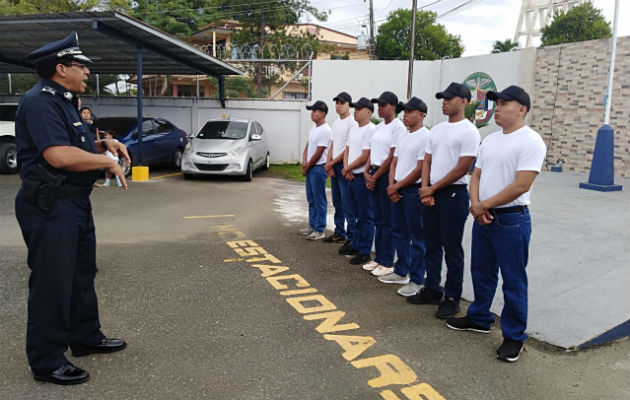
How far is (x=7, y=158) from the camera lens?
1158 centimetres

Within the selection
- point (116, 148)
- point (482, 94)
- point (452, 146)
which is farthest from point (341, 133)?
point (482, 94)

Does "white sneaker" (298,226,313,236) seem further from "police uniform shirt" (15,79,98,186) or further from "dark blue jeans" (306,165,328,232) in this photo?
"police uniform shirt" (15,79,98,186)

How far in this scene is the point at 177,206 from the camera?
888 cm

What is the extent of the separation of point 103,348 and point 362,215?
3.24 meters

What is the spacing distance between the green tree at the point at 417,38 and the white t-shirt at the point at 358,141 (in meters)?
42.0

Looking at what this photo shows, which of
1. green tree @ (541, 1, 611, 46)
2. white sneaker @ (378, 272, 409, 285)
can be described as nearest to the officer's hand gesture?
white sneaker @ (378, 272, 409, 285)

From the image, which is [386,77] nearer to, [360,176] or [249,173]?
[249,173]

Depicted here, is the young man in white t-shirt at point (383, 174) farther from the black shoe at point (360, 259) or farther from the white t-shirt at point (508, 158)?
the white t-shirt at point (508, 158)

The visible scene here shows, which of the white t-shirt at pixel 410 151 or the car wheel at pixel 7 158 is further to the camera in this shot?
the car wheel at pixel 7 158

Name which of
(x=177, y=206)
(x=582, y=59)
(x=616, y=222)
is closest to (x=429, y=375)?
(x=616, y=222)

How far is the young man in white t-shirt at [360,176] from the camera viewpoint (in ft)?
18.7

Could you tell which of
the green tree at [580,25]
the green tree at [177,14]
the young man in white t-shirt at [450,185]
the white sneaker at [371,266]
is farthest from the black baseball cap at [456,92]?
the green tree at [580,25]

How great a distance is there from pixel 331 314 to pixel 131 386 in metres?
1.75

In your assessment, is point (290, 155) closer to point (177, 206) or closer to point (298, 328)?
point (177, 206)
